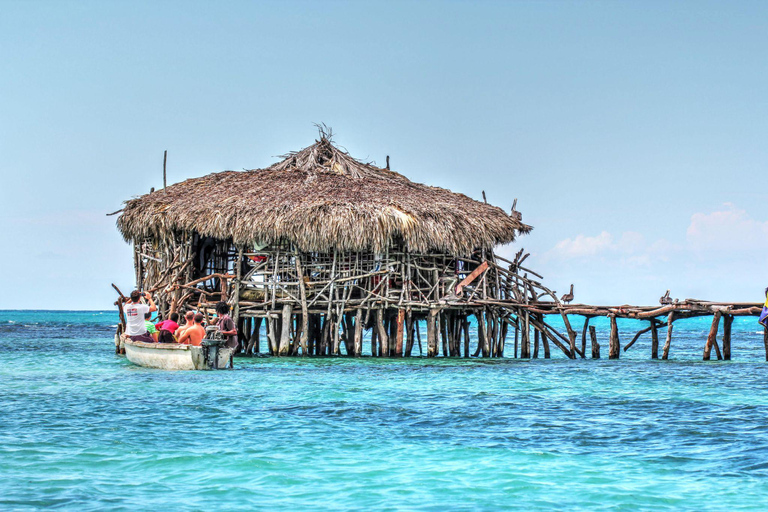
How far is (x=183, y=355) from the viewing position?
18984 mm

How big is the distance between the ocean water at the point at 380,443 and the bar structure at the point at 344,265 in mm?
5598

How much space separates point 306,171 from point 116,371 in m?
10.1

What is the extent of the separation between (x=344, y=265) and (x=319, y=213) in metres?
1.84

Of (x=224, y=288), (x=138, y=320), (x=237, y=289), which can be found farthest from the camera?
(x=237, y=289)

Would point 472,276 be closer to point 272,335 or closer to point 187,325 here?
point 272,335

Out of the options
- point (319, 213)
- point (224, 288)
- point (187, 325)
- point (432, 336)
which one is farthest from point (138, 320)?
point (432, 336)

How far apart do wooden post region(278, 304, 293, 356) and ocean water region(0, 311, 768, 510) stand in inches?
218

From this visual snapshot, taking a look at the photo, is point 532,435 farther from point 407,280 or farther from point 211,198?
point 211,198

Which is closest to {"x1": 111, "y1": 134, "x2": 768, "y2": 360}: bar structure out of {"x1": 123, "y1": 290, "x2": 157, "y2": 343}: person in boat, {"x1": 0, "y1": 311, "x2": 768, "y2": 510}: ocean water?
{"x1": 123, "y1": 290, "x2": 157, "y2": 343}: person in boat

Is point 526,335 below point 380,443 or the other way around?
the other way around

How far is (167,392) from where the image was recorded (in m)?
15.4

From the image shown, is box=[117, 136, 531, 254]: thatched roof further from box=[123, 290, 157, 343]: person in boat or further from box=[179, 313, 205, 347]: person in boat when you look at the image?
box=[179, 313, 205, 347]: person in boat

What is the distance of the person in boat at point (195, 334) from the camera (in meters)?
18.9

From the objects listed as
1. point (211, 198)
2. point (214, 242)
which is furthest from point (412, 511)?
point (214, 242)
